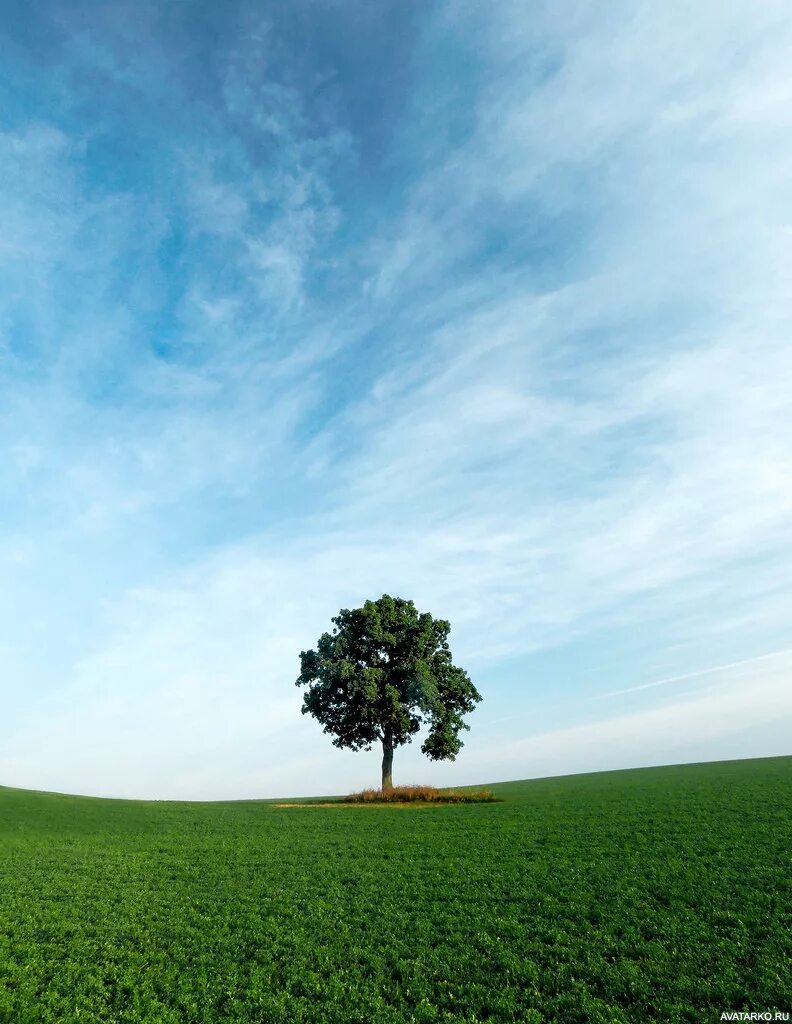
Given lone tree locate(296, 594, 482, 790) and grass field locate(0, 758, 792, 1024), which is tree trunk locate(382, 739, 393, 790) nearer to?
lone tree locate(296, 594, 482, 790)

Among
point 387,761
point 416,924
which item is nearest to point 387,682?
point 387,761

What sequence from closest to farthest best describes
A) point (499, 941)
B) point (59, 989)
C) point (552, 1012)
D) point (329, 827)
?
1. point (552, 1012)
2. point (59, 989)
3. point (499, 941)
4. point (329, 827)

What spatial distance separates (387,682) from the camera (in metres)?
66.1

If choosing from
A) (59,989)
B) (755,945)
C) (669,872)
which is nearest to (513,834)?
(669,872)

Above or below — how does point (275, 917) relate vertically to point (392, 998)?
above

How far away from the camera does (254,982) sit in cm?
1720

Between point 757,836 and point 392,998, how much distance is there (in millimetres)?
21993

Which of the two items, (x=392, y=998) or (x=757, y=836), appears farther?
(x=757, y=836)

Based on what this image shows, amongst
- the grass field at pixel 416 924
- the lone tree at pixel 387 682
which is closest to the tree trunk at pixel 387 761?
the lone tree at pixel 387 682

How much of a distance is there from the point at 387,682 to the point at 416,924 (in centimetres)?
4560

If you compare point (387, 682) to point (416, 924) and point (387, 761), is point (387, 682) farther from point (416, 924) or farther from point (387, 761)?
point (416, 924)

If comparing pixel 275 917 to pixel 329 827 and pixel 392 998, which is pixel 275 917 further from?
pixel 329 827

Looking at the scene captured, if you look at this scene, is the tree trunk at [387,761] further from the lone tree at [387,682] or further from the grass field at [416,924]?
the grass field at [416,924]

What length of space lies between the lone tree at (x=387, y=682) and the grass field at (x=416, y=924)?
26.3 m
